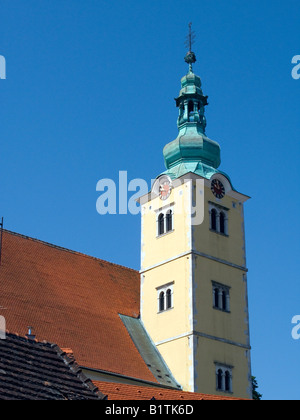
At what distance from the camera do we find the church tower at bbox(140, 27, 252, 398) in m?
31.7

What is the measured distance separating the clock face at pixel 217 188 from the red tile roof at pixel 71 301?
5.42m

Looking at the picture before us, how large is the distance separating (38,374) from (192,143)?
23722 mm

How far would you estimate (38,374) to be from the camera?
42.2 feet

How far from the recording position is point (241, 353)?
109 feet

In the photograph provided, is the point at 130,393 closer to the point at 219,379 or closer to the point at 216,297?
the point at 219,379

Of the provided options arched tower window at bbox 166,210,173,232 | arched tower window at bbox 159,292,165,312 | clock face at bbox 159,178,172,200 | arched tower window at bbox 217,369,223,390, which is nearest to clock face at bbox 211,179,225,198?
clock face at bbox 159,178,172,200

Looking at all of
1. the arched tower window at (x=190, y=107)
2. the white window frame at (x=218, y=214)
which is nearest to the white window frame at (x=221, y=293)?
the white window frame at (x=218, y=214)

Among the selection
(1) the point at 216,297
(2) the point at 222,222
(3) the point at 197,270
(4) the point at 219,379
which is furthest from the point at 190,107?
(4) the point at 219,379

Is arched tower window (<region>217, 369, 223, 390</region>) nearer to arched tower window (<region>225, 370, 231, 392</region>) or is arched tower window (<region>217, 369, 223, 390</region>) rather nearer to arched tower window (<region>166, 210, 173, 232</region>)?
arched tower window (<region>225, 370, 231, 392</region>)

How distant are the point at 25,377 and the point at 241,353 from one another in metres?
21.6

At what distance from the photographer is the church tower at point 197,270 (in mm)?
31672
